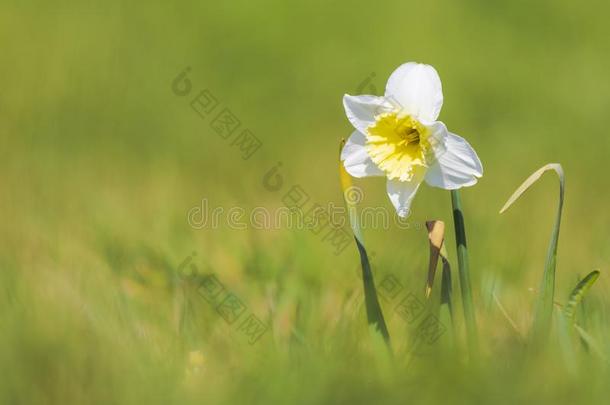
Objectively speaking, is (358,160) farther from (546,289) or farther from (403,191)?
(546,289)

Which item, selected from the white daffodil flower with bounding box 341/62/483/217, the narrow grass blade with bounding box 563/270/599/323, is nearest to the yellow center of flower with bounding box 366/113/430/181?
the white daffodil flower with bounding box 341/62/483/217

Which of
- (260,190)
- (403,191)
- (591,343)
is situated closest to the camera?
(591,343)

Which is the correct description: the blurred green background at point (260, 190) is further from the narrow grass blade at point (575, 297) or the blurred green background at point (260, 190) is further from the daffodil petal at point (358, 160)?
the daffodil petal at point (358, 160)

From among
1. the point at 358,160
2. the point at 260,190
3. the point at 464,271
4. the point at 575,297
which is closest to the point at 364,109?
the point at 358,160

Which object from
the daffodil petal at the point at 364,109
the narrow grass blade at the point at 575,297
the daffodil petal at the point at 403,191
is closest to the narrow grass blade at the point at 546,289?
the narrow grass blade at the point at 575,297

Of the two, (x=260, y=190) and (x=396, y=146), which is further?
(x=260, y=190)

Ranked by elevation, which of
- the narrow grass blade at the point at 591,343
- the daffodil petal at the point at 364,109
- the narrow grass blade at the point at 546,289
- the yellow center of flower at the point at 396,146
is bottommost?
the narrow grass blade at the point at 591,343
